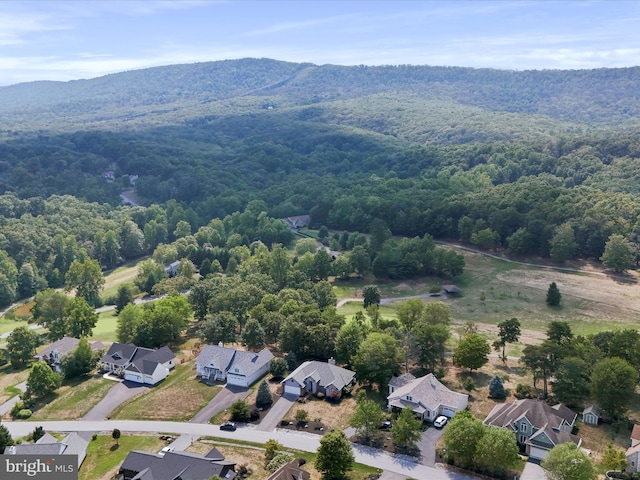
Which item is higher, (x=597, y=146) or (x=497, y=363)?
(x=597, y=146)

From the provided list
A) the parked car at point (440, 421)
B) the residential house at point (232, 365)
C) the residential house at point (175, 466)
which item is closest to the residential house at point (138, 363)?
the residential house at point (232, 365)

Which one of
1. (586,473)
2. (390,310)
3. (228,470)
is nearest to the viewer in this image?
(586,473)

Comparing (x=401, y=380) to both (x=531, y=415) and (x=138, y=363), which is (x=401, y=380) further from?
(x=138, y=363)

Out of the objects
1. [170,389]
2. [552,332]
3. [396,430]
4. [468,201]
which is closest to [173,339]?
[170,389]

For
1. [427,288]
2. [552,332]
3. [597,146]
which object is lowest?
[427,288]

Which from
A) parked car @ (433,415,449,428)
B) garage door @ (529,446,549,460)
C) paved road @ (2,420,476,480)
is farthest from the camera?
parked car @ (433,415,449,428)

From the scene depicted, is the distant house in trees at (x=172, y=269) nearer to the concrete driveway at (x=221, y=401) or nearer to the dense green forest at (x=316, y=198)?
the dense green forest at (x=316, y=198)

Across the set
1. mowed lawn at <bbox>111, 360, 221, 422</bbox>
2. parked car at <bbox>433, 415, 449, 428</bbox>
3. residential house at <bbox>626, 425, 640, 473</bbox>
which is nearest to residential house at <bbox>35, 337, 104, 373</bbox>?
mowed lawn at <bbox>111, 360, 221, 422</bbox>

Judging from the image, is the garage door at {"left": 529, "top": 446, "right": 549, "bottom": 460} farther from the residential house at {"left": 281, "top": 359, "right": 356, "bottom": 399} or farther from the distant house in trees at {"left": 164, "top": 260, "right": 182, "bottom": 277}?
the distant house in trees at {"left": 164, "top": 260, "right": 182, "bottom": 277}

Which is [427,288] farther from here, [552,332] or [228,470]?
[228,470]
